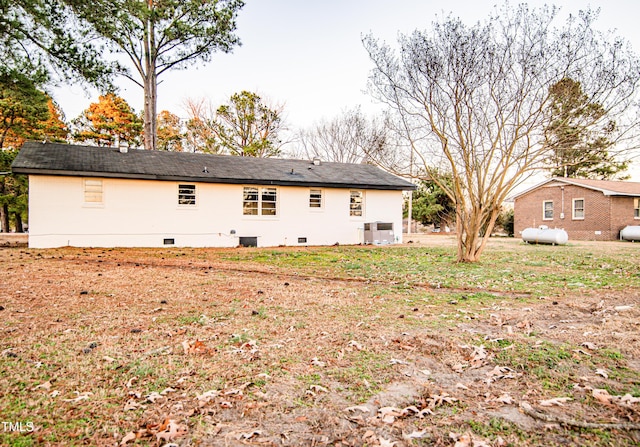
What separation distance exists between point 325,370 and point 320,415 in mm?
656

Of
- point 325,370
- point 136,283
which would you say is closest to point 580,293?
point 325,370

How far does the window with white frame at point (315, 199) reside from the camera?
16.9 metres

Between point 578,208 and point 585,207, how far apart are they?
0.55 metres

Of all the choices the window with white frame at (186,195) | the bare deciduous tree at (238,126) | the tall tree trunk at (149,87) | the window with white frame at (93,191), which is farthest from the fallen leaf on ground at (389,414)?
the bare deciduous tree at (238,126)

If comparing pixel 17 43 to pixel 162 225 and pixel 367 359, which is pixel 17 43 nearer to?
pixel 162 225

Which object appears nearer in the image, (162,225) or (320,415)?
(320,415)

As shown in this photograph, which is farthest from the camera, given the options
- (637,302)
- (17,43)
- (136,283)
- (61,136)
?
(61,136)

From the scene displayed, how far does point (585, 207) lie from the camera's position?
22719mm

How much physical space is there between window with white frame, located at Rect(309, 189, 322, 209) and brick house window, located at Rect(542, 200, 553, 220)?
17.1 m

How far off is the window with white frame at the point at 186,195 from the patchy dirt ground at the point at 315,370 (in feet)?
32.1

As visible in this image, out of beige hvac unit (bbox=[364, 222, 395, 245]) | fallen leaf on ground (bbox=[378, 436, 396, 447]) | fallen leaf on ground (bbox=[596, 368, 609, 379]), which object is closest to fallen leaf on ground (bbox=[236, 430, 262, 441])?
fallen leaf on ground (bbox=[378, 436, 396, 447])

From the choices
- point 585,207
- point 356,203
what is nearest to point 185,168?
point 356,203

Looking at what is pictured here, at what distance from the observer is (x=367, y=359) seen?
125 inches

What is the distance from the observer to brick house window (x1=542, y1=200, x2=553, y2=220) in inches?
979
